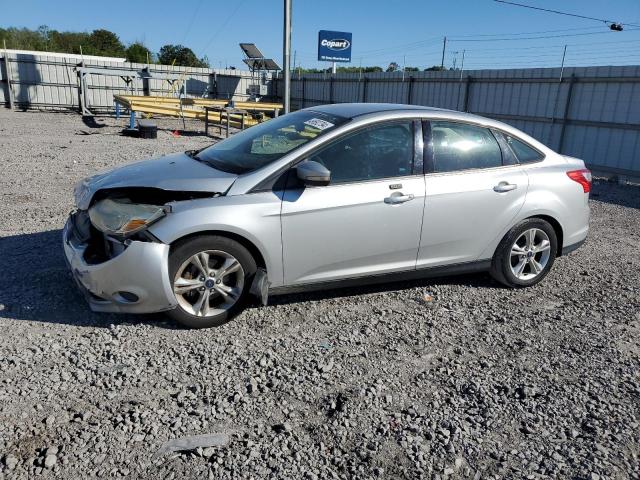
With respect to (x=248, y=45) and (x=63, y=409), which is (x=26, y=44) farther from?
(x=63, y=409)

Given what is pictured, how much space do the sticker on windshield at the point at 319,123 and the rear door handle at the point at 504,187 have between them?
62.0 inches

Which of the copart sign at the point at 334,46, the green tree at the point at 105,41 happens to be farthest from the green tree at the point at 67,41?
the copart sign at the point at 334,46

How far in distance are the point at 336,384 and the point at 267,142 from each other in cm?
219

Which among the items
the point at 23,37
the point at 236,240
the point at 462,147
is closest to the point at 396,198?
the point at 462,147

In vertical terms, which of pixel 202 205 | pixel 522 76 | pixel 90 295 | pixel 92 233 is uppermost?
pixel 522 76

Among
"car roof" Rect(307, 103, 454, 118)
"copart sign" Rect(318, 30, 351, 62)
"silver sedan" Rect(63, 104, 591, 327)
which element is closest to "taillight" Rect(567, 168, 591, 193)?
"silver sedan" Rect(63, 104, 591, 327)

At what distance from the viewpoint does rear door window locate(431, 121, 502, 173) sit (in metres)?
4.61

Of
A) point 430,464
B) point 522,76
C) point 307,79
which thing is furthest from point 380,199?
point 307,79

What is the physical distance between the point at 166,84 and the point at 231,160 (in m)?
26.9

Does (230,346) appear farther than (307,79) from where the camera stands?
No

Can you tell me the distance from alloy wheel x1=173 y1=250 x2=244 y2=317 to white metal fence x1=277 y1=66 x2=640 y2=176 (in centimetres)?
1124

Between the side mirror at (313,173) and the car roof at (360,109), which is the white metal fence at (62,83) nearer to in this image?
the car roof at (360,109)

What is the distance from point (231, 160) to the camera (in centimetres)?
448

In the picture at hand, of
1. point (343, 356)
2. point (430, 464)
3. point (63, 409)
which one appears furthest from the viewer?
point (343, 356)
